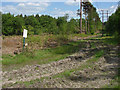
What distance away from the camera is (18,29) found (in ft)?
104

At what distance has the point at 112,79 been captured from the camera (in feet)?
21.3

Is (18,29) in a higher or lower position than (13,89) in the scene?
higher

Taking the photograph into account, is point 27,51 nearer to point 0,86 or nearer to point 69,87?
point 0,86

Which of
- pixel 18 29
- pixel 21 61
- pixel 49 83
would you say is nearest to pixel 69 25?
pixel 21 61

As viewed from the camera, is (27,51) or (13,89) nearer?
(13,89)

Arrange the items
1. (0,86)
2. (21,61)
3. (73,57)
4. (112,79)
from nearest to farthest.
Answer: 1. (0,86)
2. (112,79)
3. (21,61)
4. (73,57)

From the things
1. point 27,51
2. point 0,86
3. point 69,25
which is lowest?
point 0,86

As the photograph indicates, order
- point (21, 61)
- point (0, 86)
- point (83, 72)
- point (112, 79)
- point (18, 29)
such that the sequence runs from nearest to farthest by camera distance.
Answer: point (0, 86) < point (112, 79) < point (83, 72) < point (21, 61) < point (18, 29)

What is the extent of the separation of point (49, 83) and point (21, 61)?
5.35 m

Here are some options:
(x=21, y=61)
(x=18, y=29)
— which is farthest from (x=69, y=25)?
(x=18, y=29)

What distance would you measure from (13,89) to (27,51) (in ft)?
24.0

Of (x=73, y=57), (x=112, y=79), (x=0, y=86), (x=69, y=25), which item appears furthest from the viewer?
(x=69, y=25)

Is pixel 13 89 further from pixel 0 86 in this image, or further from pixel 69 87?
pixel 69 87

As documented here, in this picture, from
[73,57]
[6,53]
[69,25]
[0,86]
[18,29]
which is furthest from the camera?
[18,29]
